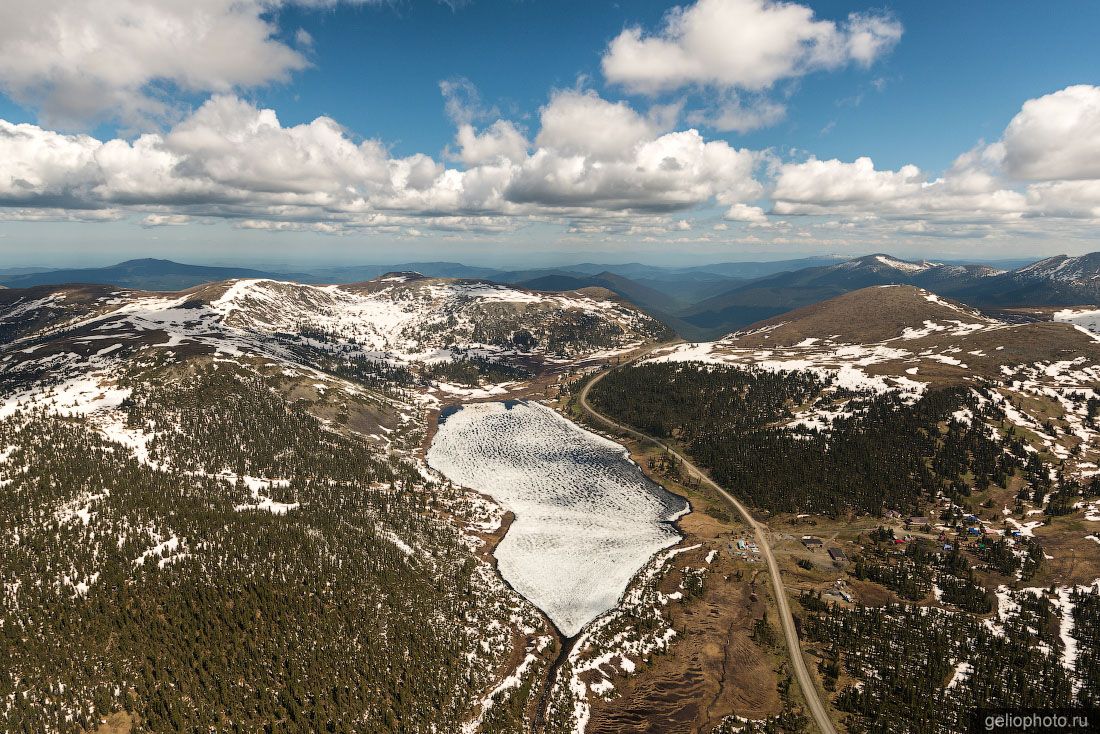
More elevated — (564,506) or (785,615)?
(785,615)

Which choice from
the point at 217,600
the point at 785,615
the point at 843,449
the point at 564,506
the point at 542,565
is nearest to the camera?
the point at 217,600

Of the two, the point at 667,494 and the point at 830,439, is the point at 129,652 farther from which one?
the point at 830,439

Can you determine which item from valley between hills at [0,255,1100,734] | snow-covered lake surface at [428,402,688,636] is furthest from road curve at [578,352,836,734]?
snow-covered lake surface at [428,402,688,636]

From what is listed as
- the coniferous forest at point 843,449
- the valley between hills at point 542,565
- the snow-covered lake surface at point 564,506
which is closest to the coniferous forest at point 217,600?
the valley between hills at point 542,565

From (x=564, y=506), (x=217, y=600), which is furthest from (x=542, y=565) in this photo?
(x=217, y=600)

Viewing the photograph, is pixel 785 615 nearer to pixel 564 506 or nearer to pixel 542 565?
pixel 542 565

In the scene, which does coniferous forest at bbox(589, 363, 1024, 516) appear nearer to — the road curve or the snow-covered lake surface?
the road curve

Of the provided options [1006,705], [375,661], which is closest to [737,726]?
[1006,705]
